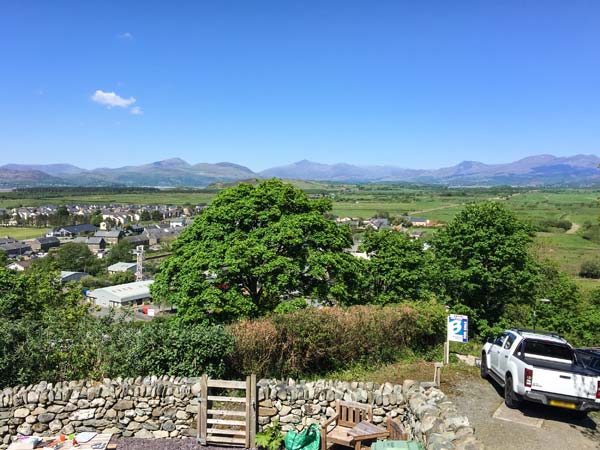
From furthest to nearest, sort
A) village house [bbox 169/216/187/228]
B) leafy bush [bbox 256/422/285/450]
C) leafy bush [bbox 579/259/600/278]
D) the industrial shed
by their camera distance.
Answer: village house [bbox 169/216/187/228]
leafy bush [bbox 579/259/600/278]
the industrial shed
leafy bush [bbox 256/422/285/450]

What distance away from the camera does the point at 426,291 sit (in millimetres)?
20516

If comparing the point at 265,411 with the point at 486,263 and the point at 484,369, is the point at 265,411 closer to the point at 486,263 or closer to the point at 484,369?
the point at 484,369

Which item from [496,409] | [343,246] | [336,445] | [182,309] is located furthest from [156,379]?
[343,246]

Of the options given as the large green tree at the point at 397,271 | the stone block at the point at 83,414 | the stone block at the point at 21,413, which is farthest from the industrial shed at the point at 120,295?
the stone block at the point at 83,414

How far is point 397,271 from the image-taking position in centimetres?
2109

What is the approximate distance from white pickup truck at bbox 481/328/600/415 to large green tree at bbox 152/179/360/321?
23.2ft

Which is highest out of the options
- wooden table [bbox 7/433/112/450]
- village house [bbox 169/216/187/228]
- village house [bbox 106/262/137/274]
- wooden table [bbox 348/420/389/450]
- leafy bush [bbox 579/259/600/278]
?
wooden table [bbox 7/433/112/450]

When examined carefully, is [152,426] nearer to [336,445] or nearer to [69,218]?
[336,445]

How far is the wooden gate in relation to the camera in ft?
28.4

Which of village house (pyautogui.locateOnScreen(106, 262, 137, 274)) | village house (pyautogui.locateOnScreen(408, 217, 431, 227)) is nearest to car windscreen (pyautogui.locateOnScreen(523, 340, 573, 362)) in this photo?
village house (pyautogui.locateOnScreen(106, 262, 137, 274))

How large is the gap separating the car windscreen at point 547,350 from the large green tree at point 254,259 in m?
7.47

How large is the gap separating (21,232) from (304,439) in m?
155

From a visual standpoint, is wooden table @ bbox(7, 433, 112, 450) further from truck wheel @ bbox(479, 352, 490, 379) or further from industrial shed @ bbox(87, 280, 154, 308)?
industrial shed @ bbox(87, 280, 154, 308)

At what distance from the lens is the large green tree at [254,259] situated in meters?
15.2
